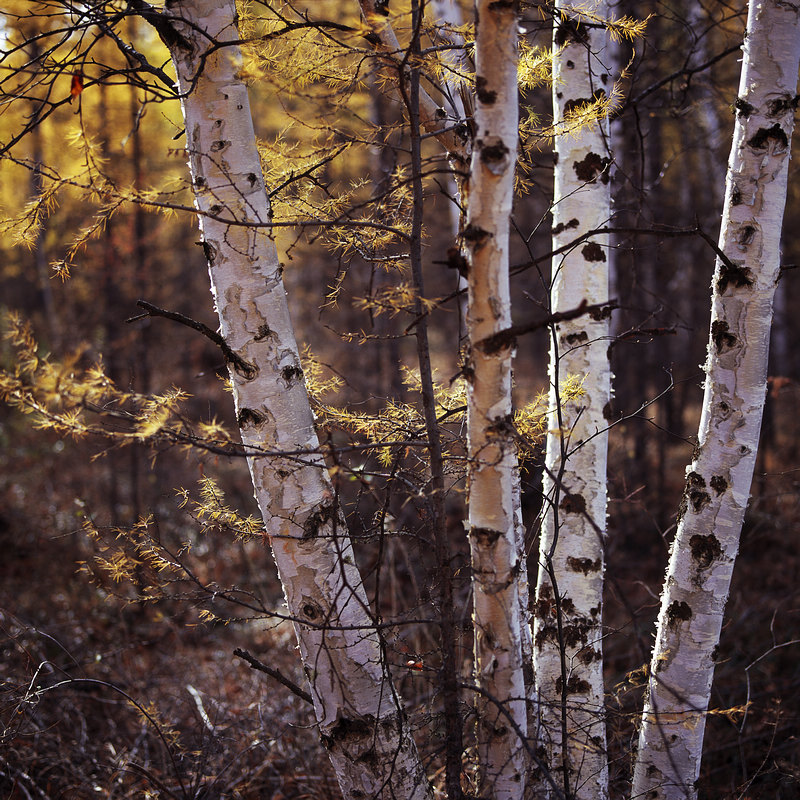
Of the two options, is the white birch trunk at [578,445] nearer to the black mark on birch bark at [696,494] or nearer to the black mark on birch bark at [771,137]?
the black mark on birch bark at [696,494]

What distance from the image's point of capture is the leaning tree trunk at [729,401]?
243 cm

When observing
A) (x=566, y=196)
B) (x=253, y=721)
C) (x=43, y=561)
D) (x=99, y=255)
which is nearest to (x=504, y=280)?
(x=566, y=196)

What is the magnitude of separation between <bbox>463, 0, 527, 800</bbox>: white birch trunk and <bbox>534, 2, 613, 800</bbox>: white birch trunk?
0.56 meters

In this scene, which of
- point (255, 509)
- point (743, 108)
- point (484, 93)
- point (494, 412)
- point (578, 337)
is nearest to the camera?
point (484, 93)

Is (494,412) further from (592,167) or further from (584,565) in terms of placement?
(592,167)

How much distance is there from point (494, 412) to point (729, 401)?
112 centimetres

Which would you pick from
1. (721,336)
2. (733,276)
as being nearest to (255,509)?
(721,336)

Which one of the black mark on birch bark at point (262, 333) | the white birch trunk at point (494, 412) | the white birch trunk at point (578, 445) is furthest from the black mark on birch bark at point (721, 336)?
the black mark on birch bark at point (262, 333)

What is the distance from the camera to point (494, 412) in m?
2.05

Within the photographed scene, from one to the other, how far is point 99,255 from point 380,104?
4.76m

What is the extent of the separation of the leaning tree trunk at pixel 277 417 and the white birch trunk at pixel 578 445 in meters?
0.82

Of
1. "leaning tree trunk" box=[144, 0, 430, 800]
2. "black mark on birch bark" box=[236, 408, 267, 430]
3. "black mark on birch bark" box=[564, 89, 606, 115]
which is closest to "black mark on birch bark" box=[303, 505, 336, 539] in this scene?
"leaning tree trunk" box=[144, 0, 430, 800]

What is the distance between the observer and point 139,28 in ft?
29.1

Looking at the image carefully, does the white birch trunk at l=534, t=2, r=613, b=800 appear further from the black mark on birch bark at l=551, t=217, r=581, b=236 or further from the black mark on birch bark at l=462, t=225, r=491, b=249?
the black mark on birch bark at l=462, t=225, r=491, b=249
